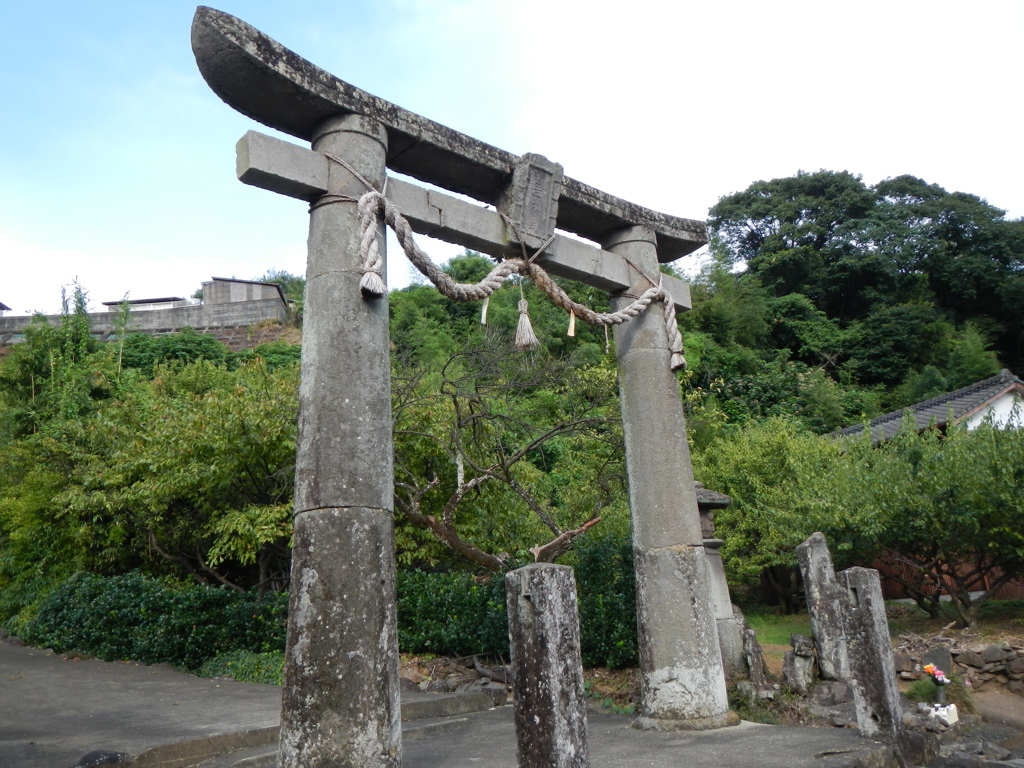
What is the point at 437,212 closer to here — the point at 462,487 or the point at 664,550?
the point at 664,550

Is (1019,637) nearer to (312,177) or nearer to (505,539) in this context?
(505,539)

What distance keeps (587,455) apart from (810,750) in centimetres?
1034

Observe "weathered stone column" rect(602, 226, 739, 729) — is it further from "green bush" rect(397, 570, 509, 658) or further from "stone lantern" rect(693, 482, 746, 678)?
"green bush" rect(397, 570, 509, 658)

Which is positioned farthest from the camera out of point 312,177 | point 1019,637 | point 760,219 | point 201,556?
point 760,219

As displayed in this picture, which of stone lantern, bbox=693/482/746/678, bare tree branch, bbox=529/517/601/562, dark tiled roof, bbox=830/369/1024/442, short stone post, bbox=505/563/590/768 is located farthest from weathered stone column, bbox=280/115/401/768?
dark tiled roof, bbox=830/369/1024/442

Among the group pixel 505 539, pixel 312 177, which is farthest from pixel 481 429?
pixel 312 177

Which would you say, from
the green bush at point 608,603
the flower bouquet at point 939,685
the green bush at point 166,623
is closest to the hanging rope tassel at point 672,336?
the green bush at point 608,603

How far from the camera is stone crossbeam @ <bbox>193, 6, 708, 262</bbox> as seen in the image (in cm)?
486

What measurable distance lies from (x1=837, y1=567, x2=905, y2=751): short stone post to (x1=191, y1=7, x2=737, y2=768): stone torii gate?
109cm

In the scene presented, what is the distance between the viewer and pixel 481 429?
1086 cm

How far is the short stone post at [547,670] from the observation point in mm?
3857

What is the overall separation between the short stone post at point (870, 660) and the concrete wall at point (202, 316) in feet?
89.4

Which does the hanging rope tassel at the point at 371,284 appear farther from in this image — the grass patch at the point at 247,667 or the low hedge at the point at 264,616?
the grass patch at the point at 247,667

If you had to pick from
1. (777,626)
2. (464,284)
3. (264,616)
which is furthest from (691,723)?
(777,626)
